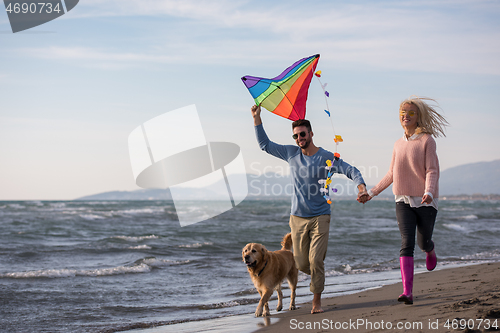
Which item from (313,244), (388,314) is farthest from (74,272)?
(388,314)

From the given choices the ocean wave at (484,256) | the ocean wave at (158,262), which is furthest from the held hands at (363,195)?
the ocean wave at (484,256)

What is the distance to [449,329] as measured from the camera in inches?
117

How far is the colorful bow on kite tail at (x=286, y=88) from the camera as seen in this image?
4973 mm

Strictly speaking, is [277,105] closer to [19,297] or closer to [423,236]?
[423,236]

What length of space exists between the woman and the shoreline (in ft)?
1.47

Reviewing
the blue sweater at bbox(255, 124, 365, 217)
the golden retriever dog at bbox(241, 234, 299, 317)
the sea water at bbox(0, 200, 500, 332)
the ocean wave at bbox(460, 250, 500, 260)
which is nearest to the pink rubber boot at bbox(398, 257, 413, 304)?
the blue sweater at bbox(255, 124, 365, 217)

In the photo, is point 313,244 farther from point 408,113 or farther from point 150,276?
point 150,276

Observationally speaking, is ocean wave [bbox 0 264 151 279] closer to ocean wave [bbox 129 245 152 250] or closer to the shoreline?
ocean wave [bbox 129 245 152 250]

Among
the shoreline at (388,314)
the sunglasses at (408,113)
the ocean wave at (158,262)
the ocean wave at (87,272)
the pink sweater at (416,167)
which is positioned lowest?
the ocean wave at (158,262)

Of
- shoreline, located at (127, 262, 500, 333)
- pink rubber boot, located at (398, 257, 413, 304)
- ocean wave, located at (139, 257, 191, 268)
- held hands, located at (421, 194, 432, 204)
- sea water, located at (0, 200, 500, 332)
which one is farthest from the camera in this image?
ocean wave, located at (139, 257, 191, 268)

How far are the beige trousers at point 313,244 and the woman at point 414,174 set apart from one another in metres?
0.56

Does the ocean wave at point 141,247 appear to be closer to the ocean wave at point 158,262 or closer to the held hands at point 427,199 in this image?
the ocean wave at point 158,262

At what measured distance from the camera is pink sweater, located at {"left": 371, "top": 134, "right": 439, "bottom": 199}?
400 centimetres

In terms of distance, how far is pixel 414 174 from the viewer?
4121 millimetres
